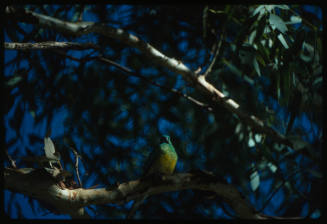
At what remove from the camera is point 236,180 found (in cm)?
259

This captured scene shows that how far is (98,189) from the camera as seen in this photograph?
1.36 meters

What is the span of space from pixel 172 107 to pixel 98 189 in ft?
3.97

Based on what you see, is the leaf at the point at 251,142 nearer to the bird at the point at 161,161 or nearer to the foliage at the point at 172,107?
the foliage at the point at 172,107

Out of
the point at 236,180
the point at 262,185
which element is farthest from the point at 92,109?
the point at 262,185

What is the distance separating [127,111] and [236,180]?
0.83m

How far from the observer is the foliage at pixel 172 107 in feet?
7.03

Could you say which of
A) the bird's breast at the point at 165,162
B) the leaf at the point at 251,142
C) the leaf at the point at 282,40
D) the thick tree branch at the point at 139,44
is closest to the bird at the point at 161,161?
the bird's breast at the point at 165,162

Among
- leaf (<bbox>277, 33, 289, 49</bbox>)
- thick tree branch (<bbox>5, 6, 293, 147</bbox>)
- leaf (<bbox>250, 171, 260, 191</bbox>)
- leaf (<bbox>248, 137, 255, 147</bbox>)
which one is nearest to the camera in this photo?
thick tree branch (<bbox>5, 6, 293, 147</bbox>)

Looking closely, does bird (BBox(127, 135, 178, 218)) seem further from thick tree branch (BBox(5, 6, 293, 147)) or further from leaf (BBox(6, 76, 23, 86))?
leaf (BBox(6, 76, 23, 86))

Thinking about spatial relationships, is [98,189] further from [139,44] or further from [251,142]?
[251,142]

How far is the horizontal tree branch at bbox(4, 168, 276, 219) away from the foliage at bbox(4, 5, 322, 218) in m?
0.62

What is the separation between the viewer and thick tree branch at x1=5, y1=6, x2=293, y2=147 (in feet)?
5.15

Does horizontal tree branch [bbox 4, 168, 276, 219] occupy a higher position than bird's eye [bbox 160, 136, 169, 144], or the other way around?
horizontal tree branch [bbox 4, 168, 276, 219]

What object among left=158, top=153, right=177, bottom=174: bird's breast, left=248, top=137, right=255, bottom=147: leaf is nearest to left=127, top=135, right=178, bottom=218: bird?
left=158, top=153, right=177, bottom=174: bird's breast
